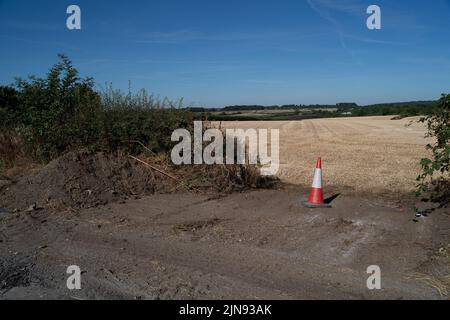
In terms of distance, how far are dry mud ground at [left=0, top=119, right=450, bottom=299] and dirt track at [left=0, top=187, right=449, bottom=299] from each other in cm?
1

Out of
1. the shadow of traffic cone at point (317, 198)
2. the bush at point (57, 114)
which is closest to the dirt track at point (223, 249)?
the shadow of traffic cone at point (317, 198)

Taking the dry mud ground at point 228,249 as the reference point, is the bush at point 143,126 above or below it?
above

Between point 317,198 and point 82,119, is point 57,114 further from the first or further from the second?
point 317,198

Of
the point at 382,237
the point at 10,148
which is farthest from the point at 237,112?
the point at 382,237

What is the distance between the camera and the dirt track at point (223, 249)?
4.04m

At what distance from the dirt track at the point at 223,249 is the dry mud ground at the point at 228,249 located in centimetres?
1

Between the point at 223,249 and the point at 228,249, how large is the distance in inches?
2.6

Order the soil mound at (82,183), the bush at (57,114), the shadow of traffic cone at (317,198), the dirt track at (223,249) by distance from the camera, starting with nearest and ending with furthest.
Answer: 1. the dirt track at (223,249)
2. the shadow of traffic cone at (317,198)
3. the soil mound at (82,183)
4. the bush at (57,114)

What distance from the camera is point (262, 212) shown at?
271 inches

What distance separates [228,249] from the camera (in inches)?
202

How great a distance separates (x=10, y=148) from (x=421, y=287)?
10.5 metres

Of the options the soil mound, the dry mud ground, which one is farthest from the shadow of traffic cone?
the soil mound

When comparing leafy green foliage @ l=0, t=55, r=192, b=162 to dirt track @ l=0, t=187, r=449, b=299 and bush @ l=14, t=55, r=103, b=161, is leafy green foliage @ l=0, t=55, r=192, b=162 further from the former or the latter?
dirt track @ l=0, t=187, r=449, b=299

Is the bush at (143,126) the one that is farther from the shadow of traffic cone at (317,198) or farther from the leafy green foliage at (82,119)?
the shadow of traffic cone at (317,198)
